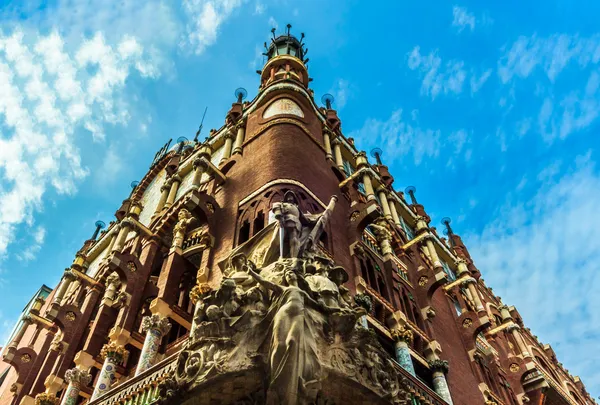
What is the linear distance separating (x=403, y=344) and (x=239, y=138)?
1078 centimetres

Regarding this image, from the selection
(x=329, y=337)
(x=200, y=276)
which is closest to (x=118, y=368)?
(x=200, y=276)

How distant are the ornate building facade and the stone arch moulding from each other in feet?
0.29

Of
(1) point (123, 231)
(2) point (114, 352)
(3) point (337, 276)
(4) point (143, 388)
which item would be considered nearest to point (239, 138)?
(1) point (123, 231)

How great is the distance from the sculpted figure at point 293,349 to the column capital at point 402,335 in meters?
7.38

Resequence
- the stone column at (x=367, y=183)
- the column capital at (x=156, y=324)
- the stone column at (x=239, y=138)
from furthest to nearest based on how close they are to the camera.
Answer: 1. the stone column at (x=239, y=138)
2. the stone column at (x=367, y=183)
3. the column capital at (x=156, y=324)

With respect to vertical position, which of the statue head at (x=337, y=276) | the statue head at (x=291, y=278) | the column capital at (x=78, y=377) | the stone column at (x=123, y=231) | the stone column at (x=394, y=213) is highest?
the stone column at (x=394, y=213)

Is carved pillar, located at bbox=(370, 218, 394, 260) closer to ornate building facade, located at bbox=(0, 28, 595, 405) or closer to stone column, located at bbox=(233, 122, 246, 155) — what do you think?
ornate building facade, located at bbox=(0, 28, 595, 405)

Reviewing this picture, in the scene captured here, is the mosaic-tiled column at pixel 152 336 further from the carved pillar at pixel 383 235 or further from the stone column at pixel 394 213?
the stone column at pixel 394 213

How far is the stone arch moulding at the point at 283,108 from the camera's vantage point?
22531mm

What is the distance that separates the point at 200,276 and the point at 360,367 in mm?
5969

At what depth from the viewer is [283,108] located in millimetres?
22844

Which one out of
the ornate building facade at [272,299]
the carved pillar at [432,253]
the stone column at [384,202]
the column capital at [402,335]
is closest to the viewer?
the ornate building facade at [272,299]

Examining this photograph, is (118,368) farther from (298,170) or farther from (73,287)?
(73,287)

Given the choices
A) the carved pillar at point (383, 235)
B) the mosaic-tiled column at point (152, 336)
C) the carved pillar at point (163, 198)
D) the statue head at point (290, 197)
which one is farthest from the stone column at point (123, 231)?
the carved pillar at point (383, 235)
